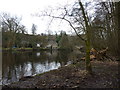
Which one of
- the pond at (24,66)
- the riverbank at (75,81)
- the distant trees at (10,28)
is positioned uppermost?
the distant trees at (10,28)

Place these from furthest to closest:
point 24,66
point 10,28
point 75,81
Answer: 1. point 10,28
2. point 24,66
3. point 75,81

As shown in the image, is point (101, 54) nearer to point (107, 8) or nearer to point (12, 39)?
point (107, 8)

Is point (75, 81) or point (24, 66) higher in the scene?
point (75, 81)

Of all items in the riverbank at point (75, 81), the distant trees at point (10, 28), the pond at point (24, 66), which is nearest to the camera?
the riverbank at point (75, 81)

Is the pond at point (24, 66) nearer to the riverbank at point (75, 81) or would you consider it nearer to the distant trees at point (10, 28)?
the riverbank at point (75, 81)

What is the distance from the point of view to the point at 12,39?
1310 inches

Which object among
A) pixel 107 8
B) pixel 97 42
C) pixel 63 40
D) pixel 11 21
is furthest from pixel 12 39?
pixel 107 8

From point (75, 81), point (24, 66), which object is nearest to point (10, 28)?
point (24, 66)

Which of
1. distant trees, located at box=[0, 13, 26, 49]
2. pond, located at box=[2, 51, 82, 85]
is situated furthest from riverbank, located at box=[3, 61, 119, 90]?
distant trees, located at box=[0, 13, 26, 49]

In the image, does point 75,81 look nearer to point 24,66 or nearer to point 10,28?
point 24,66

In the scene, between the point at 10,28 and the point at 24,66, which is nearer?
the point at 24,66

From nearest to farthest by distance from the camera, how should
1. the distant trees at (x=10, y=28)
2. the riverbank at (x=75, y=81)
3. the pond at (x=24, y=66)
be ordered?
the riverbank at (x=75, y=81)
the pond at (x=24, y=66)
the distant trees at (x=10, y=28)

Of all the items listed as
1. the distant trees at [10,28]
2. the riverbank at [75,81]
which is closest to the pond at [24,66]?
the riverbank at [75,81]

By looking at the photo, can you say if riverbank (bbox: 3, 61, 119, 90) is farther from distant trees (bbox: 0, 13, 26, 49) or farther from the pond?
distant trees (bbox: 0, 13, 26, 49)
